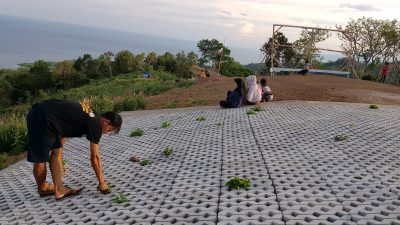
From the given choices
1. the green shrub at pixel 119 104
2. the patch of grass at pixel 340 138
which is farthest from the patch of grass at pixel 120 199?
the green shrub at pixel 119 104

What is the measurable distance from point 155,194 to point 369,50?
2654cm

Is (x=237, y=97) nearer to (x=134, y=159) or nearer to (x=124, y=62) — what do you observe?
(x=134, y=159)

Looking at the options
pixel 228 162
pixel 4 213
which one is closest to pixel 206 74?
pixel 228 162

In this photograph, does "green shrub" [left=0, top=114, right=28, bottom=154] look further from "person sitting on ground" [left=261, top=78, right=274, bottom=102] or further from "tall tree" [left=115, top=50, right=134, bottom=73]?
"tall tree" [left=115, top=50, right=134, bottom=73]

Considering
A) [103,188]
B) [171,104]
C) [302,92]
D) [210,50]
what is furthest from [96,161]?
[210,50]

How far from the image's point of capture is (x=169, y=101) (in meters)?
18.2

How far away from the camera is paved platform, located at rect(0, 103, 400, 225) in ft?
16.6

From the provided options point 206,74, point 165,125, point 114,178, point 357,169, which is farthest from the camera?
point 206,74

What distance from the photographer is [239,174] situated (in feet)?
21.9

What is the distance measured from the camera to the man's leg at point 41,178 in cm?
618

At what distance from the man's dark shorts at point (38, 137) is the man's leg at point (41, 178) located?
253 millimetres

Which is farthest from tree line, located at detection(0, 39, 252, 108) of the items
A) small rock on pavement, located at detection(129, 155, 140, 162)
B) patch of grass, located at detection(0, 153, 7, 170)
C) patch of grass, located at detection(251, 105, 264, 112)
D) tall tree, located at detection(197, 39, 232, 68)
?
small rock on pavement, located at detection(129, 155, 140, 162)

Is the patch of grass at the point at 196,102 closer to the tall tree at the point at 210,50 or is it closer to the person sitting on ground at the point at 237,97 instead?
the person sitting on ground at the point at 237,97

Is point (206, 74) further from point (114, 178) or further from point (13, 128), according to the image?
point (114, 178)
